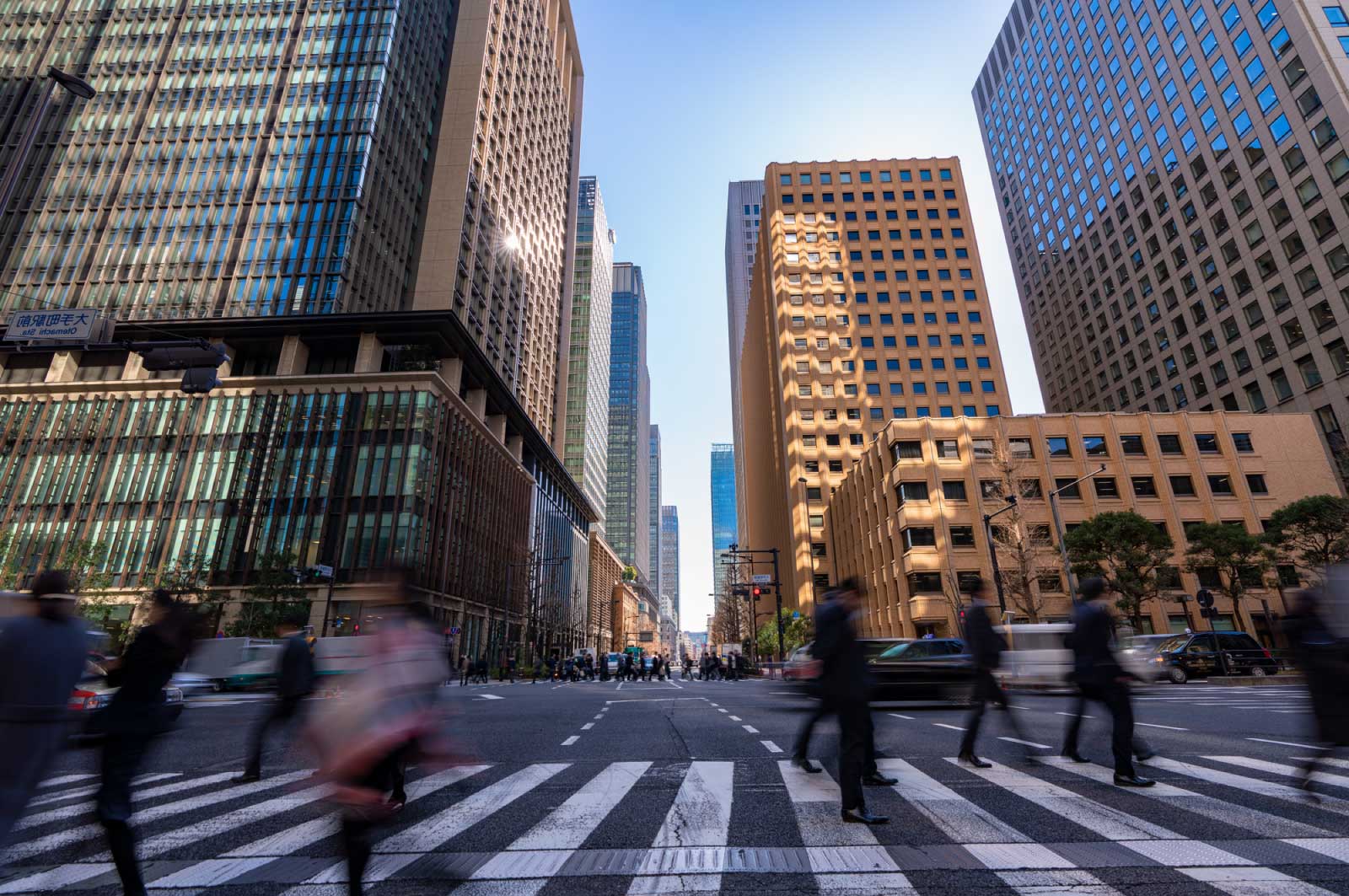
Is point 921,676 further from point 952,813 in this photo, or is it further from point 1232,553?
point 1232,553

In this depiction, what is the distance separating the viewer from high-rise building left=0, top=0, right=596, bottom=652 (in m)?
46.0

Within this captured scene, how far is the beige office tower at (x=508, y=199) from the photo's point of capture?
193ft

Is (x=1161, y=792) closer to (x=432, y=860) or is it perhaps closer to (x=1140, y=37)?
(x=432, y=860)

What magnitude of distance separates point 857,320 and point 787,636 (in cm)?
3658

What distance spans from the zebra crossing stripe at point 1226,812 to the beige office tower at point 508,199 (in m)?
57.5

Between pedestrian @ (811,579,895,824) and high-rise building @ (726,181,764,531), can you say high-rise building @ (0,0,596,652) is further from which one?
high-rise building @ (726,181,764,531)

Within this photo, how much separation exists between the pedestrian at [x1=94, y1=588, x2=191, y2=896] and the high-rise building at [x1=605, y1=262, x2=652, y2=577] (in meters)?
156

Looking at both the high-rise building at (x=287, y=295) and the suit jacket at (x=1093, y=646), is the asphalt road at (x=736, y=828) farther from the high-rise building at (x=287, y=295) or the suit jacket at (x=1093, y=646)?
the high-rise building at (x=287, y=295)

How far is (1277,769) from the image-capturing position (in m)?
6.35

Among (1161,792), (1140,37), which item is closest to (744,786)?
(1161,792)

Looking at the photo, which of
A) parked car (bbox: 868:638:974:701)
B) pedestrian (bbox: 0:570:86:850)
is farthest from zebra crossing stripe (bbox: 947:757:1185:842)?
parked car (bbox: 868:638:974:701)

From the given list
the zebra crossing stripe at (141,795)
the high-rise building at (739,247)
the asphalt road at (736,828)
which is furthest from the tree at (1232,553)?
the high-rise building at (739,247)

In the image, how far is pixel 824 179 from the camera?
261 ft

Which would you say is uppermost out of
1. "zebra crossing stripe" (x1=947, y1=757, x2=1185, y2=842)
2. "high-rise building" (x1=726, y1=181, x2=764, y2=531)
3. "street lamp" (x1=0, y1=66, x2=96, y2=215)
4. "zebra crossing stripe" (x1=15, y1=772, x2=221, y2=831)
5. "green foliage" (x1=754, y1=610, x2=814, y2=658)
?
"high-rise building" (x1=726, y1=181, x2=764, y2=531)
